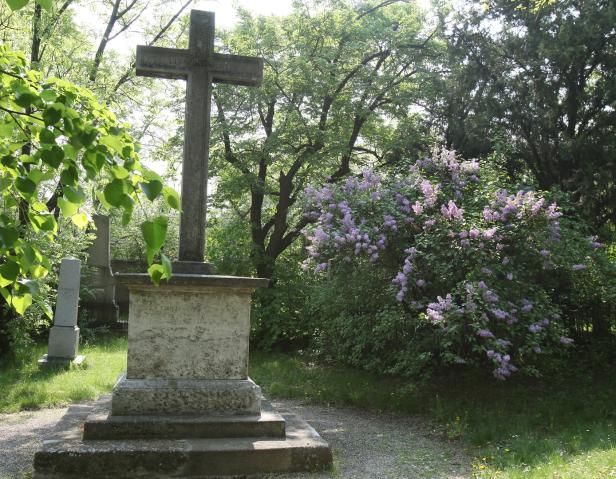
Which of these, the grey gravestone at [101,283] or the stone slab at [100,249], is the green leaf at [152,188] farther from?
the stone slab at [100,249]

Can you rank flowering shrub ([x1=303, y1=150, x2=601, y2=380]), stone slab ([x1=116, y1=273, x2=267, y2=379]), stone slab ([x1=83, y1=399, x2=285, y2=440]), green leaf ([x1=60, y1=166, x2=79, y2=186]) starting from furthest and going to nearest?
flowering shrub ([x1=303, y1=150, x2=601, y2=380])
stone slab ([x1=116, y1=273, x2=267, y2=379])
stone slab ([x1=83, y1=399, x2=285, y2=440])
green leaf ([x1=60, y1=166, x2=79, y2=186])

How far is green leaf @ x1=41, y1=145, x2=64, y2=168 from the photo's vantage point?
159cm

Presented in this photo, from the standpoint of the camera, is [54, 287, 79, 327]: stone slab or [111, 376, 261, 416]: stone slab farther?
[54, 287, 79, 327]: stone slab

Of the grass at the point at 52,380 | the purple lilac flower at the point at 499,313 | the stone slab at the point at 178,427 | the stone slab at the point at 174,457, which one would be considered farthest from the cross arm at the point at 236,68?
the grass at the point at 52,380

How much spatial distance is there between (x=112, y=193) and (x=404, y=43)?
566 inches

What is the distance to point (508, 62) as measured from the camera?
11570 mm

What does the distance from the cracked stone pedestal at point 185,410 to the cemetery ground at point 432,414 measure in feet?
1.91

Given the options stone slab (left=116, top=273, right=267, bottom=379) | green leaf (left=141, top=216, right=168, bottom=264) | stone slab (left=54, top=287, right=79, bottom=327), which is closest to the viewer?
green leaf (left=141, top=216, right=168, bottom=264)

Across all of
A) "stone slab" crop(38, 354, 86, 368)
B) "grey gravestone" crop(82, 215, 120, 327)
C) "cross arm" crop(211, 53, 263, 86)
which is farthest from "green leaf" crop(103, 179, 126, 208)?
"grey gravestone" crop(82, 215, 120, 327)

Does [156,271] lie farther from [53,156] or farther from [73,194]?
[53,156]

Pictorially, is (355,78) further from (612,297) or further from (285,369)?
(612,297)

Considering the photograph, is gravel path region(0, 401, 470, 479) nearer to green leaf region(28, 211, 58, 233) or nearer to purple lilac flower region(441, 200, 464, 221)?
purple lilac flower region(441, 200, 464, 221)

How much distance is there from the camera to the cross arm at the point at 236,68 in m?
5.93

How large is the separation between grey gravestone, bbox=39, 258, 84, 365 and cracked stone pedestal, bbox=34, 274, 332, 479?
A: 626 centimetres
